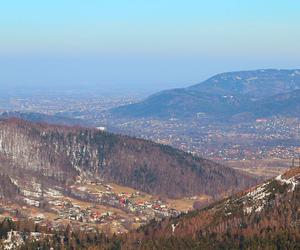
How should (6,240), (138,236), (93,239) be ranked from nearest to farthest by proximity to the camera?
(6,240) < (93,239) < (138,236)

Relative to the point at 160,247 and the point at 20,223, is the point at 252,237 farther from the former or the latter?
the point at 20,223

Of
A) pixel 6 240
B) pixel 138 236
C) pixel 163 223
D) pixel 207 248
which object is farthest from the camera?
pixel 163 223

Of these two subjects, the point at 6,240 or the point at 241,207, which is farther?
the point at 241,207

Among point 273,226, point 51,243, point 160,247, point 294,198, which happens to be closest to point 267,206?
point 294,198

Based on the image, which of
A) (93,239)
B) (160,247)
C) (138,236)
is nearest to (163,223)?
(138,236)

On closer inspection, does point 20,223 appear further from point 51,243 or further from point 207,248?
point 207,248

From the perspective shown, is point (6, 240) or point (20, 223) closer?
point (6, 240)
